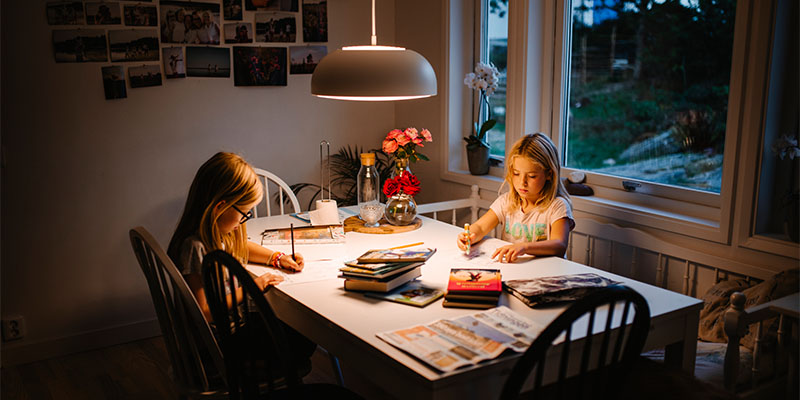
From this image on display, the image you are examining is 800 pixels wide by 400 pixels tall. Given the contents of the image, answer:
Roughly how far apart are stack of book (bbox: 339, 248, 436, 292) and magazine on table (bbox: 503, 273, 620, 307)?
282 mm

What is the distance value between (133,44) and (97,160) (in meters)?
0.59

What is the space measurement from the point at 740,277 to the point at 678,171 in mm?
531

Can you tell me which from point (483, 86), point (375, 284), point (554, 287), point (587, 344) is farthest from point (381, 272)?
point (483, 86)

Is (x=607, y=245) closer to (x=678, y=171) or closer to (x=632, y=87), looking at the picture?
(x=678, y=171)

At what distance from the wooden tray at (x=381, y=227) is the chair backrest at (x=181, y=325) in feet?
2.81

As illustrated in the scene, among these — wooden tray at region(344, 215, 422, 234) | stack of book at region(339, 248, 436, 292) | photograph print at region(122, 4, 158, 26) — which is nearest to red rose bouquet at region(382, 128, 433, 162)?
wooden tray at region(344, 215, 422, 234)

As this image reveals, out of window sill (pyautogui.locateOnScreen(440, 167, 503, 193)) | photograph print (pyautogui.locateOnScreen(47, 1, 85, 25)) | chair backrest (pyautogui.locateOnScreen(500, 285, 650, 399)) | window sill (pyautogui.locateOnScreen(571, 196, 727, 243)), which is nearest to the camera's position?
chair backrest (pyautogui.locateOnScreen(500, 285, 650, 399))

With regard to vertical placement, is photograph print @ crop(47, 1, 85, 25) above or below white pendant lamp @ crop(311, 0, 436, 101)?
above

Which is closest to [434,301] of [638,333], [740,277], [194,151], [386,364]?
[386,364]

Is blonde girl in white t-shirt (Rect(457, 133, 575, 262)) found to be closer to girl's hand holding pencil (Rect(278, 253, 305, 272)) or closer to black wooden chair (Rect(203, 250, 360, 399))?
girl's hand holding pencil (Rect(278, 253, 305, 272))

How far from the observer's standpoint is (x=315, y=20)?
3.50 meters

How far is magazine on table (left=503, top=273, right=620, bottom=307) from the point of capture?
1.71 meters

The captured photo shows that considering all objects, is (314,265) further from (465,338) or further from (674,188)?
(674,188)

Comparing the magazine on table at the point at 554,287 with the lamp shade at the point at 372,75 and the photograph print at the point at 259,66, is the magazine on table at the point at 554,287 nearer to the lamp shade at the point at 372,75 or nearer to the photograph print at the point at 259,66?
the lamp shade at the point at 372,75
